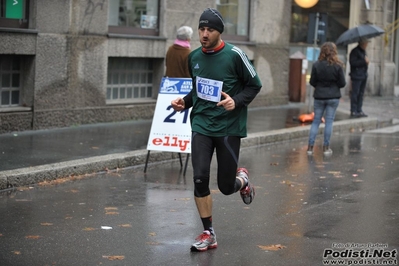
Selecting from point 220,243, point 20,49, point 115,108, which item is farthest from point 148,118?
point 220,243

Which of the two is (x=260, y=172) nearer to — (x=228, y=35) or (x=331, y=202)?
(x=331, y=202)

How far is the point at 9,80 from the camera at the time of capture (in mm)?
14922

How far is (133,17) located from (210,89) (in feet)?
34.3

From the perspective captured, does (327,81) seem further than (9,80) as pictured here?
No

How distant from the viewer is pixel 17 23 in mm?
14664

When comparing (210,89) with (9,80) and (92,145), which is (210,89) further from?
(9,80)

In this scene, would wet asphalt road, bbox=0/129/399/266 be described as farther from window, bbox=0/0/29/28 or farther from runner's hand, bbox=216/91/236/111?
window, bbox=0/0/29/28

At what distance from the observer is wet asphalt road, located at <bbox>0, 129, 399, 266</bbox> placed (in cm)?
706

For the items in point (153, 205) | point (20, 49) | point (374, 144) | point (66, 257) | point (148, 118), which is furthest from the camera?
point (148, 118)

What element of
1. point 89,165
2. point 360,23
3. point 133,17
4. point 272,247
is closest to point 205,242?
point 272,247

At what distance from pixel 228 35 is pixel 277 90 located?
2.23 metres

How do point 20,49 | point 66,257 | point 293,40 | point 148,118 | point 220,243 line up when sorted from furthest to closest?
point 293,40 < point 148,118 < point 20,49 < point 220,243 < point 66,257

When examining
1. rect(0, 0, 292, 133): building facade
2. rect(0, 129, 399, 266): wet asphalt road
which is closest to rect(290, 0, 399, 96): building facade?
rect(0, 0, 292, 133): building facade

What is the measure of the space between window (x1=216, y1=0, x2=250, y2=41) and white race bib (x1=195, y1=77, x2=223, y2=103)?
1356 cm
